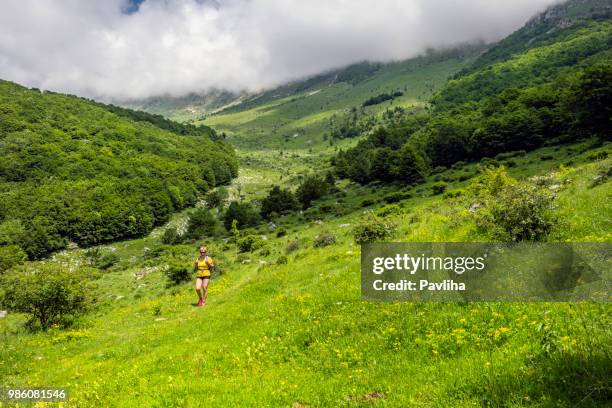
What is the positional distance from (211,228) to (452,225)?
343 feet

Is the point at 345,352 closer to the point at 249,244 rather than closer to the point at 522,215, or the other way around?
the point at 522,215

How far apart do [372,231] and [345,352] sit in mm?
17920

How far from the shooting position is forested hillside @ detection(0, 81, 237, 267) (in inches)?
4769

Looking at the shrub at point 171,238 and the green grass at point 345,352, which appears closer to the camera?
the green grass at point 345,352

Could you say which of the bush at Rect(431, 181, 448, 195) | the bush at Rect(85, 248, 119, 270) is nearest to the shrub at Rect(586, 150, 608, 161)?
the bush at Rect(431, 181, 448, 195)

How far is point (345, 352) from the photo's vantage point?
1030cm

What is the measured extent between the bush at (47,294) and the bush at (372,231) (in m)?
19.9

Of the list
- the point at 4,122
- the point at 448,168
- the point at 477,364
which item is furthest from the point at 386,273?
the point at 4,122

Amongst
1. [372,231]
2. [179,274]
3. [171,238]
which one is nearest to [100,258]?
[171,238]

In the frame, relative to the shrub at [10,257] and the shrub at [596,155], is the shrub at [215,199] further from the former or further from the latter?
the shrub at [596,155]

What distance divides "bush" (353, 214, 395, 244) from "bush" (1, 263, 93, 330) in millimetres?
19850

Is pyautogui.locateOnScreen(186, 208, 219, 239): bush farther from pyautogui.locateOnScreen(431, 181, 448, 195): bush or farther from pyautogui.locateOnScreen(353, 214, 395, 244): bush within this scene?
pyautogui.locateOnScreen(353, 214, 395, 244): bush

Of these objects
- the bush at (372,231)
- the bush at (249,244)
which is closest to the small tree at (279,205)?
the bush at (249,244)

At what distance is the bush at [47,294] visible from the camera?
81.2 feet
